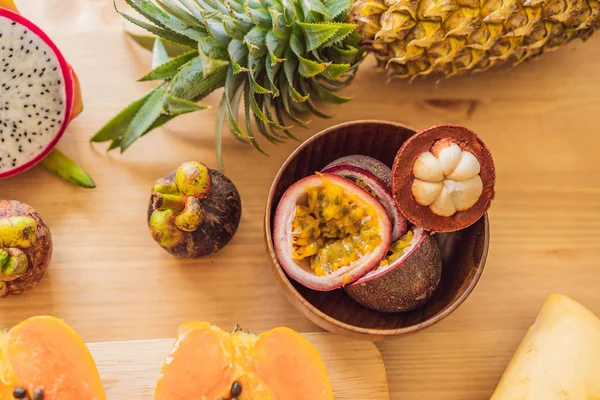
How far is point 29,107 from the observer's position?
1.12m

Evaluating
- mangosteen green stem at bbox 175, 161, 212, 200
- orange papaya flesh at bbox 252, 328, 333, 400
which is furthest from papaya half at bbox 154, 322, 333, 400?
mangosteen green stem at bbox 175, 161, 212, 200

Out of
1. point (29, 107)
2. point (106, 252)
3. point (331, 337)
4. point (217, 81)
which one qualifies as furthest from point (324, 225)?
point (29, 107)

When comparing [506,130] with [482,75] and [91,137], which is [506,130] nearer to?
[482,75]

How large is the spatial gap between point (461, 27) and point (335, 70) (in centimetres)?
22

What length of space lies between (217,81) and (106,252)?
0.38 metres

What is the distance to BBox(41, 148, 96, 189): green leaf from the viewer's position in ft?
3.76

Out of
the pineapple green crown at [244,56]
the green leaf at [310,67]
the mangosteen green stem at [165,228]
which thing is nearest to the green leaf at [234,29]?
the pineapple green crown at [244,56]

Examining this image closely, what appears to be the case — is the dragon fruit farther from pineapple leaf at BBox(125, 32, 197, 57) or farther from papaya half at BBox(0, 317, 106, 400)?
papaya half at BBox(0, 317, 106, 400)

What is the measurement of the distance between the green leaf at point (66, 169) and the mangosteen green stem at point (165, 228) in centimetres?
20

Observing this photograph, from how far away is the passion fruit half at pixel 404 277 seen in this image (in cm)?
Answer: 95

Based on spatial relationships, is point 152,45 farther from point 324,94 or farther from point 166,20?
point 324,94

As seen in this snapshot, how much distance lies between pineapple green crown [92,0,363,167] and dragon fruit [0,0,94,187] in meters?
0.10

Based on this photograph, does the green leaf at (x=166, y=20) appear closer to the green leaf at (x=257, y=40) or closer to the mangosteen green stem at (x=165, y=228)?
the green leaf at (x=257, y=40)

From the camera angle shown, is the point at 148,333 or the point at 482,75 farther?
the point at 482,75
